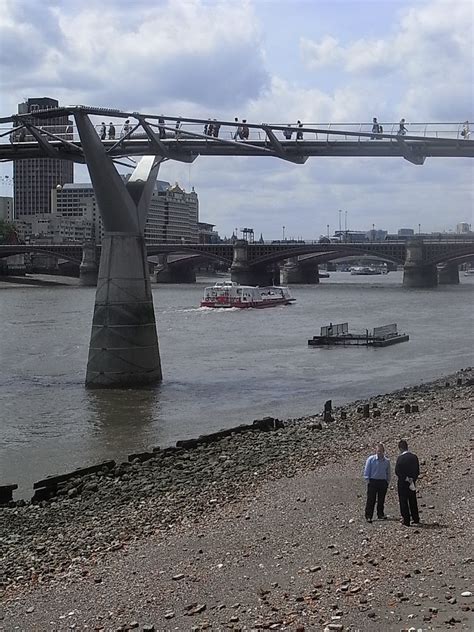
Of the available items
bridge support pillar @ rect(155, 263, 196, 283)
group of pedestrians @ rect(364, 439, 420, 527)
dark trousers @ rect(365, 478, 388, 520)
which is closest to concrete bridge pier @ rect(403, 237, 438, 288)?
bridge support pillar @ rect(155, 263, 196, 283)

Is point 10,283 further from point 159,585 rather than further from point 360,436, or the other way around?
point 159,585

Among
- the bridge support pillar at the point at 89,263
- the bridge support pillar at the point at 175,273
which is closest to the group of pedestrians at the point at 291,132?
the bridge support pillar at the point at 89,263

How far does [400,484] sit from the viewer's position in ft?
36.7

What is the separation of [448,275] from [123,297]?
305ft

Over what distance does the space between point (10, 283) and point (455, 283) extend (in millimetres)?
53768

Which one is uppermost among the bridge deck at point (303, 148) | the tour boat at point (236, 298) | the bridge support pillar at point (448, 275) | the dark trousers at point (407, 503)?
the bridge deck at point (303, 148)

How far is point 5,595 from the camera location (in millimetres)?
10320

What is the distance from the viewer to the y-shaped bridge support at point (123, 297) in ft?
95.5

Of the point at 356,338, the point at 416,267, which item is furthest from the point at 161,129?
the point at 416,267

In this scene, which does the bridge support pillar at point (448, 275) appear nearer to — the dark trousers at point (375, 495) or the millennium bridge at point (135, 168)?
the millennium bridge at point (135, 168)

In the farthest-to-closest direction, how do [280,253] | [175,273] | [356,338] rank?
[175,273], [280,253], [356,338]

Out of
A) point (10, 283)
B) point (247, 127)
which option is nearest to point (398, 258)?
point (10, 283)

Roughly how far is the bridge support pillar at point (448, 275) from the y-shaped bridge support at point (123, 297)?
89.5 metres

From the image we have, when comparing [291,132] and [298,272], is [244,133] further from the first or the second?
[298,272]
